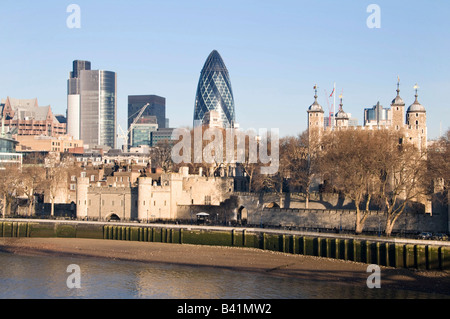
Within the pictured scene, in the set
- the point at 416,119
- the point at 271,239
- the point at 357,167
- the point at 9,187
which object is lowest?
the point at 271,239

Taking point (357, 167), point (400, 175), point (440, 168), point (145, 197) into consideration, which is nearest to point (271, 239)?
point (357, 167)

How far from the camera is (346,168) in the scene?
76.2 meters

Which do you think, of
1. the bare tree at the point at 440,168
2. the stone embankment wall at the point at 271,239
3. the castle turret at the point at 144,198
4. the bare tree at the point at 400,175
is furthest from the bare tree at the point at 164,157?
the bare tree at the point at 440,168

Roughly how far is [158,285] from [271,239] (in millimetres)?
19480

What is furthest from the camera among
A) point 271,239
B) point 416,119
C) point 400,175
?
point 416,119

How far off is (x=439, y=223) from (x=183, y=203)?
35.4 meters

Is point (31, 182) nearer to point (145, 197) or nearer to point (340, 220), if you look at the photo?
point (145, 197)

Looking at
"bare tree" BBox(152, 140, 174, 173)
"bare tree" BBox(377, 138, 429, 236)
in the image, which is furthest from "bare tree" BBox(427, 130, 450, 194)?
"bare tree" BBox(152, 140, 174, 173)

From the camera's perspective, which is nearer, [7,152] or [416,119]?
[416,119]

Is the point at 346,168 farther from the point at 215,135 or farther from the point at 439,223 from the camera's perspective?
the point at 215,135

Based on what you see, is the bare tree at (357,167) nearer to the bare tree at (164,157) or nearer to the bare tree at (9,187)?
the bare tree at (164,157)

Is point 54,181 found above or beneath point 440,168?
beneath

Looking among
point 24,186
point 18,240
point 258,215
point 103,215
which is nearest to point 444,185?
point 258,215

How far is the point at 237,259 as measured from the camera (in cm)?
6681
